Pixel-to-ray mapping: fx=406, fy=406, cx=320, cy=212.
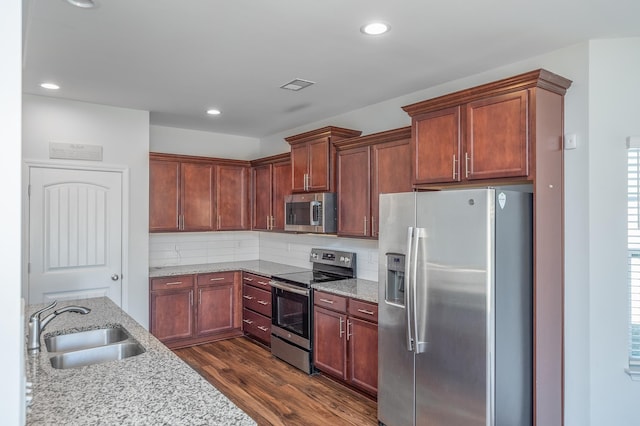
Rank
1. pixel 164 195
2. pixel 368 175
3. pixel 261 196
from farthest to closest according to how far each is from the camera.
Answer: pixel 261 196 < pixel 164 195 < pixel 368 175

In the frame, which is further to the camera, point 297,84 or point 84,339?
point 297,84

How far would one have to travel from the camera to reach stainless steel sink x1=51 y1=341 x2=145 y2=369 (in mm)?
2154

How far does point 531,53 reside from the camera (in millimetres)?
2836

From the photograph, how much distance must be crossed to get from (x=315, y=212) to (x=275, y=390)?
174cm

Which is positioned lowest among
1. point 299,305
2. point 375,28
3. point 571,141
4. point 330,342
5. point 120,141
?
point 330,342

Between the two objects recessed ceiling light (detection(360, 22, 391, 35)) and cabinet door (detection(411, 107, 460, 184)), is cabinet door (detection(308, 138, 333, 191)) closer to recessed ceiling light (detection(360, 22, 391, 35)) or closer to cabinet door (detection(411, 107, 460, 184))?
cabinet door (detection(411, 107, 460, 184))

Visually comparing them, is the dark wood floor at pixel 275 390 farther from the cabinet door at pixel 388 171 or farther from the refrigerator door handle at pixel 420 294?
the cabinet door at pixel 388 171

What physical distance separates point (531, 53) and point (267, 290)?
349 centimetres

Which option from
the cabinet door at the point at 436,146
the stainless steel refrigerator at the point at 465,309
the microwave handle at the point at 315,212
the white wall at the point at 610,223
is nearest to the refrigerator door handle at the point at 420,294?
the stainless steel refrigerator at the point at 465,309

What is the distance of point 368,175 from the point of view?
3.82 metres

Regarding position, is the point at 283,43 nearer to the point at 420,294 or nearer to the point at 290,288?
the point at 420,294

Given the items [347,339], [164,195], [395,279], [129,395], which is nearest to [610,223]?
[395,279]

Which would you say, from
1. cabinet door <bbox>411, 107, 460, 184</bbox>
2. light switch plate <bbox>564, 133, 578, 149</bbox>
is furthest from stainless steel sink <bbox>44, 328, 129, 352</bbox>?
light switch plate <bbox>564, 133, 578, 149</bbox>

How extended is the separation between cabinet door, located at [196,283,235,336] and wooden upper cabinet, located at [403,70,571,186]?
310 centimetres
